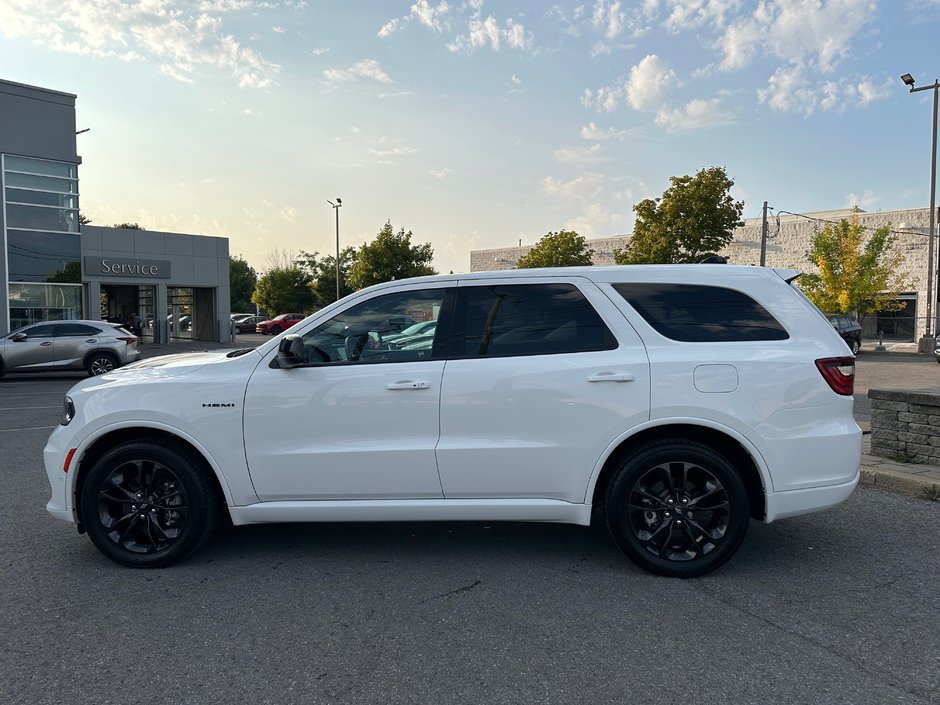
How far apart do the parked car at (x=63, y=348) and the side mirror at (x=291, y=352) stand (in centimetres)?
1498

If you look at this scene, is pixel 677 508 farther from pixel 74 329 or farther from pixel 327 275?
pixel 327 275

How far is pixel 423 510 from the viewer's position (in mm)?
4254

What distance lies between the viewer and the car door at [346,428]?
4.21 m

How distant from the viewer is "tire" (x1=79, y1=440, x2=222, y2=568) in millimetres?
4336

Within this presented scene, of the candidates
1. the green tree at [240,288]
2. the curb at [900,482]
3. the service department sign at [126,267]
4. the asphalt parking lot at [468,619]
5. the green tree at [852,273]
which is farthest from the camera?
the green tree at [240,288]

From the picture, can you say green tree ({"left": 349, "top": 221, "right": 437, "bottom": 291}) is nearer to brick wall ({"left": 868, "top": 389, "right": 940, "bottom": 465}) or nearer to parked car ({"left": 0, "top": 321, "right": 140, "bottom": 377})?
parked car ({"left": 0, "top": 321, "right": 140, "bottom": 377})

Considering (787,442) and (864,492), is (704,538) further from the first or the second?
(864,492)

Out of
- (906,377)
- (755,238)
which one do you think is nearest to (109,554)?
(906,377)

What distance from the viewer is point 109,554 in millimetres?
4387

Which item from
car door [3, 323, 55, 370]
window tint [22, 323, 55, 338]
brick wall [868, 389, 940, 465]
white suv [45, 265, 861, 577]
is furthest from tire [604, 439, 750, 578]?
window tint [22, 323, 55, 338]

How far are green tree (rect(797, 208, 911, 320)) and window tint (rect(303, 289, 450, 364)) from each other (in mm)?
31572

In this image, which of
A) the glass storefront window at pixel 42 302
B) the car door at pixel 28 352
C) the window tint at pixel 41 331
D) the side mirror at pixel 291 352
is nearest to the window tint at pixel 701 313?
the side mirror at pixel 291 352

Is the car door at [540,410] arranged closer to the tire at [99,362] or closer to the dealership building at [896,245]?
the tire at [99,362]

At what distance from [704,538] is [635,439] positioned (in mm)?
696
